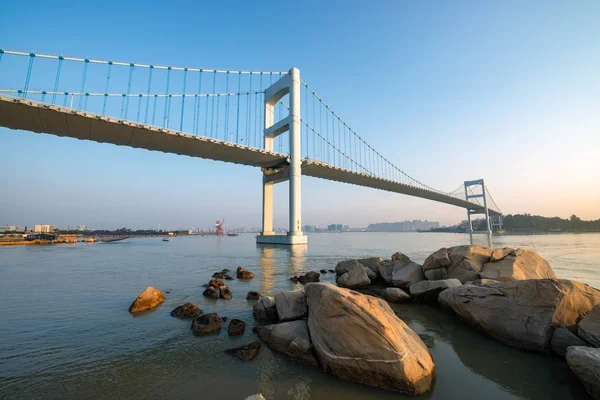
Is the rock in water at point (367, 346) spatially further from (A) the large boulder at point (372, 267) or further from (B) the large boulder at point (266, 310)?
(A) the large boulder at point (372, 267)

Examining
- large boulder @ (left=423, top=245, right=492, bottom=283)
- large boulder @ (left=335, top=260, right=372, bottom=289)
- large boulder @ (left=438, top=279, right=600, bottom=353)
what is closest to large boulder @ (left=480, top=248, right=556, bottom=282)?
large boulder @ (left=423, top=245, right=492, bottom=283)

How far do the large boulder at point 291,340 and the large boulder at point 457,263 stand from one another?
518 centimetres

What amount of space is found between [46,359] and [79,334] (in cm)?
101

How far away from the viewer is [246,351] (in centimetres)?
390

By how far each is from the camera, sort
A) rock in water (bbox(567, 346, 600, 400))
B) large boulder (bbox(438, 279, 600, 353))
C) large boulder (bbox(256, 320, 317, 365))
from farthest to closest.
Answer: large boulder (bbox(438, 279, 600, 353)) < large boulder (bbox(256, 320, 317, 365)) < rock in water (bbox(567, 346, 600, 400))

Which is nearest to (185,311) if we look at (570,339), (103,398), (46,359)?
(46,359)

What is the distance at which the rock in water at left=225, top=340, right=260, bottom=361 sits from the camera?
3822 millimetres

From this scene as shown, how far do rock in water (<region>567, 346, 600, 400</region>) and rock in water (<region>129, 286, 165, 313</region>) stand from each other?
7427 millimetres

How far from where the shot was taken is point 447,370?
3.55 meters

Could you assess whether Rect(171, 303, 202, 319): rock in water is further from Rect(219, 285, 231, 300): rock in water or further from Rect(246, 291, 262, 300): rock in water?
Rect(246, 291, 262, 300): rock in water

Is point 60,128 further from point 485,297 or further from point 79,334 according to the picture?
point 485,297

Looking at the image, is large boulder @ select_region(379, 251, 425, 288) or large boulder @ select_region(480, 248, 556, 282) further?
large boulder @ select_region(379, 251, 425, 288)

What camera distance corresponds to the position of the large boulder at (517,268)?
21.9ft

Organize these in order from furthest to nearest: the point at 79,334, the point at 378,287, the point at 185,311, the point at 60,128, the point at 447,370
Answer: the point at 60,128
the point at 378,287
the point at 185,311
the point at 79,334
the point at 447,370
